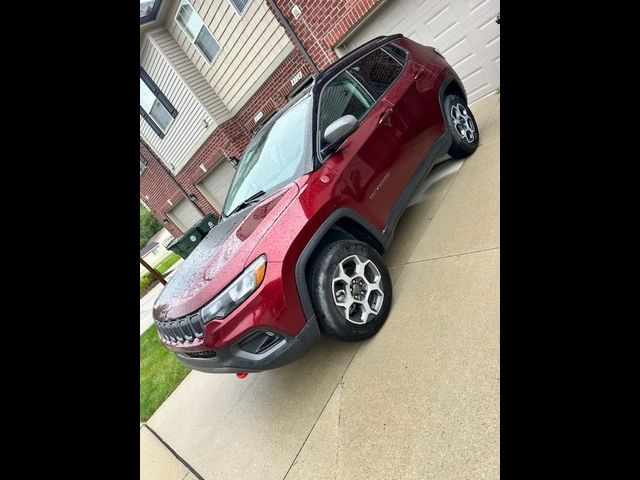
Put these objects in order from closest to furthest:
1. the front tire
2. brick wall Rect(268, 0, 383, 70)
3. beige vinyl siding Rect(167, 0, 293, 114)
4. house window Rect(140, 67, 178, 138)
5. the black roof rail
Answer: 1. the front tire
2. the black roof rail
3. brick wall Rect(268, 0, 383, 70)
4. beige vinyl siding Rect(167, 0, 293, 114)
5. house window Rect(140, 67, 178, 138)

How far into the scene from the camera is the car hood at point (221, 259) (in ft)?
6.57

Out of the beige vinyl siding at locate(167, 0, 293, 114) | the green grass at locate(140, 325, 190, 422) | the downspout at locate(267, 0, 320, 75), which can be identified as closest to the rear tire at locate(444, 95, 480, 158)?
the downspout at locate(267, 0, 320, 75)

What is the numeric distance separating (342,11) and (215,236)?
5.35 meters

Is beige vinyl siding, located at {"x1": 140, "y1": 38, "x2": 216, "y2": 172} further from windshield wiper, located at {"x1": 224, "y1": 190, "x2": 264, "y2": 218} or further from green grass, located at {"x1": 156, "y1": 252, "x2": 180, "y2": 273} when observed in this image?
windshield wiper, located at {"x1": 224, "y1": 190, "x2": 264, "y2": 218}

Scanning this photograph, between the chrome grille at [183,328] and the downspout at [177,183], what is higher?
the downspout at [177,183]

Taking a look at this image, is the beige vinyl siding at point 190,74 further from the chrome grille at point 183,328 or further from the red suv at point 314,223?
the chrome grille at point 183,328

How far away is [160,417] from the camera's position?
346 cm

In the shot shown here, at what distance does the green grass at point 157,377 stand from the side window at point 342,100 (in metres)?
3.37

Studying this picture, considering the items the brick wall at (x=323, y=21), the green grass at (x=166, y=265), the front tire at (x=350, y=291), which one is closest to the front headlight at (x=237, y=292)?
the front tire at (x=350, y=291)

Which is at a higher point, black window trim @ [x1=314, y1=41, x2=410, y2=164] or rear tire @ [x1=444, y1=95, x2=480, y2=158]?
black window trim @ [x1=314, y1=41, x2=410, y2=164]

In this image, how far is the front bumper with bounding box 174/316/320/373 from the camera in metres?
1.96
